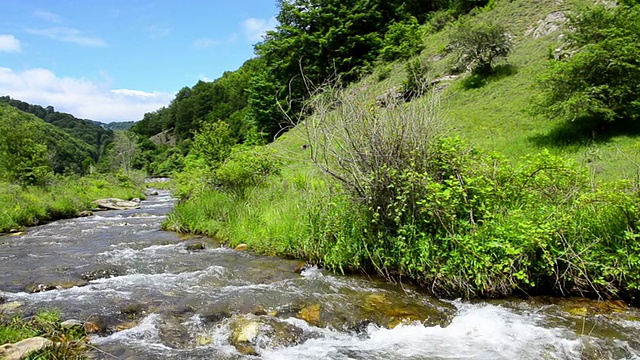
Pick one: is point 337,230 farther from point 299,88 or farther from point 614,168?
point 299,88

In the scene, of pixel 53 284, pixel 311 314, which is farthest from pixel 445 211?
pixel 53 284

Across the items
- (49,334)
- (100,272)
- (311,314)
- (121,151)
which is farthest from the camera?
(121,151)

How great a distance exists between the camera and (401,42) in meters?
32.8

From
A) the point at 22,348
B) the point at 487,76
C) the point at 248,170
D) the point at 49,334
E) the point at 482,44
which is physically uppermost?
the point at 482,44

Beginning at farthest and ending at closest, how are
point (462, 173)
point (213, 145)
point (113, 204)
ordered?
point (113, 204) → point (213, 145) → point (462, 173)

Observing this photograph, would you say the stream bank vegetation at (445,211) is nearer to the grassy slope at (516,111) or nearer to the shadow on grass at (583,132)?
the grassy slope at (516,111)

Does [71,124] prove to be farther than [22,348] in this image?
Yes

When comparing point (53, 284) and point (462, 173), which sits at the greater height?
point (462, 173)

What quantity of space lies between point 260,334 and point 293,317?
0.71 metres

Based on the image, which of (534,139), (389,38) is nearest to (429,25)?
(389,38)

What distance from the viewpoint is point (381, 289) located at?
677cm

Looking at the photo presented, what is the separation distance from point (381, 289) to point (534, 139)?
448 inches

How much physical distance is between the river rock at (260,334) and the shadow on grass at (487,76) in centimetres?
2018

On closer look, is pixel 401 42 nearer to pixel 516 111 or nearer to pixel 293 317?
pixel 516 111
